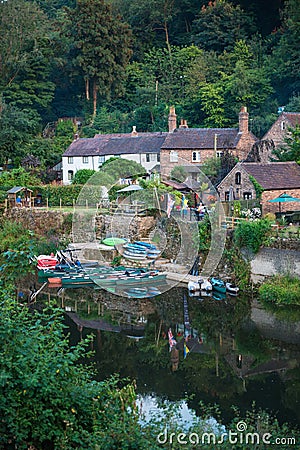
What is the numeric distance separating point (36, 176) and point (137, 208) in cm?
1217

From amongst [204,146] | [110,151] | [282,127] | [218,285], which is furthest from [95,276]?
[110,151]

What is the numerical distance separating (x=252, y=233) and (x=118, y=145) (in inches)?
708

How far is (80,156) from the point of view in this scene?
131ft

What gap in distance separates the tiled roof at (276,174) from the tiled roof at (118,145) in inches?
419

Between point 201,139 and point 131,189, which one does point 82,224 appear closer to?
point 131,189

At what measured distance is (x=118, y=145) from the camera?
39.5 meters

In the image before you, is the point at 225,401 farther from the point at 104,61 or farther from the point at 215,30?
the point at 215,30

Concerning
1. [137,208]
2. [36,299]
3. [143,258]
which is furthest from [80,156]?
[36,299]

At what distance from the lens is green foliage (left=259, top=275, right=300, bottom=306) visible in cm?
2122

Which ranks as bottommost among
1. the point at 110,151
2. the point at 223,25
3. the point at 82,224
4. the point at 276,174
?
Result: the point at 82,224

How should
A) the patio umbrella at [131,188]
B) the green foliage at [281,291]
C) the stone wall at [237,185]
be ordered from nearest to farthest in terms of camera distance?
the green foliage at [281,291] < the stone wall at [237,185] < the patio umbrella at [131,188]

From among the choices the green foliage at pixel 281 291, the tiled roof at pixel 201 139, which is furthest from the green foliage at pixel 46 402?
the tiled roof at pixel 201 139

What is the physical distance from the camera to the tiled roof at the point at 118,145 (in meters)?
38.5

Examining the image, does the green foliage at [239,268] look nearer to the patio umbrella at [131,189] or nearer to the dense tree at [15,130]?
the patio umbrella at [131,189]
